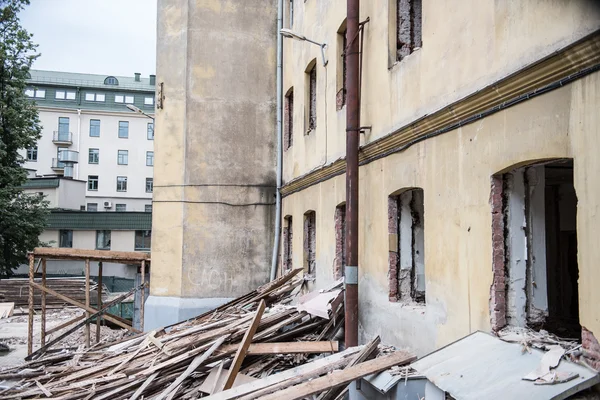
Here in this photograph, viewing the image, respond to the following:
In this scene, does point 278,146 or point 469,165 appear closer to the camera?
point 469,165

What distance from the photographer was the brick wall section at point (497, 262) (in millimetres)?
6383

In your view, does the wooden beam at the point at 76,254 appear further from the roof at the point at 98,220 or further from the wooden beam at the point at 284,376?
the roof at the point at 98,220

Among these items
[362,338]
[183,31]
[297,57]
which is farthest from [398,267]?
[183,31]

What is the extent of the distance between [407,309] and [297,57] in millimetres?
8441

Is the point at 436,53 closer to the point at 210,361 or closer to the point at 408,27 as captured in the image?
the point at 408,27

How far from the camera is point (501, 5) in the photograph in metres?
6.30

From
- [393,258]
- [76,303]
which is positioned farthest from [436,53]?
[76,303]

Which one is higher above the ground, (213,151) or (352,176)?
(213,151)

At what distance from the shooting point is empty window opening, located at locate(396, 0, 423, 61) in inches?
357

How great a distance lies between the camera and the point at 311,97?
14172 millimetres

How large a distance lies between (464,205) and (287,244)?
9381mm

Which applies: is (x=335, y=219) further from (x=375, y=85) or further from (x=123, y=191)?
(x=123, y=191)

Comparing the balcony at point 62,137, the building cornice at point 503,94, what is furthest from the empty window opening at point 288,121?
the balcony at point 62,137

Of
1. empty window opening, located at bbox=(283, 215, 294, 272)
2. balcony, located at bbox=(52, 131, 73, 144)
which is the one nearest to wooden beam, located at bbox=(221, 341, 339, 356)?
empty window opening, located at bbox=(283, 215, 294, 272)
